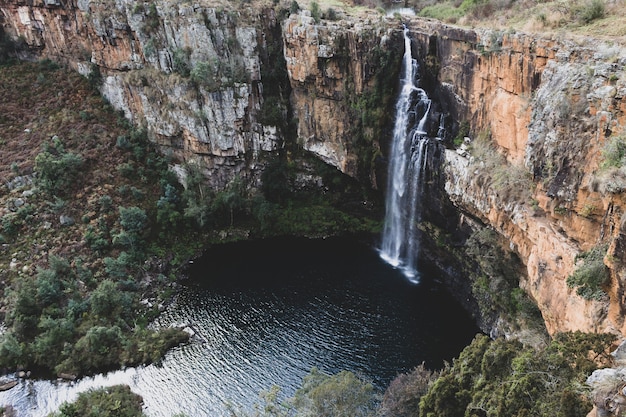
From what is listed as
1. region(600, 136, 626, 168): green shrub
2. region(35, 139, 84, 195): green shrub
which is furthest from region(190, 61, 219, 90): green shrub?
region(600, 136, 626, 168): green shrub

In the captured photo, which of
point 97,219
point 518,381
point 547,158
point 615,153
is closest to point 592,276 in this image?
point 615,153

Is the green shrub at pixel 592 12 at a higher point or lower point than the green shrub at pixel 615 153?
higher

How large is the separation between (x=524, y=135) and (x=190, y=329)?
2293 cm

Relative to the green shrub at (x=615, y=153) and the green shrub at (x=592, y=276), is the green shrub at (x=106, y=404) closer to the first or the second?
the green shrub at (x=592, y=276)

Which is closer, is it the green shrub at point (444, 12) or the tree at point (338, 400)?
the tree at point (338, 400)

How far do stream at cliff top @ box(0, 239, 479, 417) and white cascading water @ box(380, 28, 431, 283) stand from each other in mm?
1707

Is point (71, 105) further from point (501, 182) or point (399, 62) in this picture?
point (501, 182)

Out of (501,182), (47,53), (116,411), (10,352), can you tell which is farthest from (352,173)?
(47,53)

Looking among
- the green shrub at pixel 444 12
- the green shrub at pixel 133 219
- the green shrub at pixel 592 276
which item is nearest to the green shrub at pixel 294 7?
the green shrub at pixel 444 12

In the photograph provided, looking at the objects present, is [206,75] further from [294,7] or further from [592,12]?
[592,12]

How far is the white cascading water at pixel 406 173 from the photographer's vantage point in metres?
32.3

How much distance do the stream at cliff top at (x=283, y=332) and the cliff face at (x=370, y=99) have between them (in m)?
6.92

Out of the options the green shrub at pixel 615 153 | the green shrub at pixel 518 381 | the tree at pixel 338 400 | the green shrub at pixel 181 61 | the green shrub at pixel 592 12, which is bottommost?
the tree at pixel 338 400

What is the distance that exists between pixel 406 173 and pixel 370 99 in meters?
6.01
